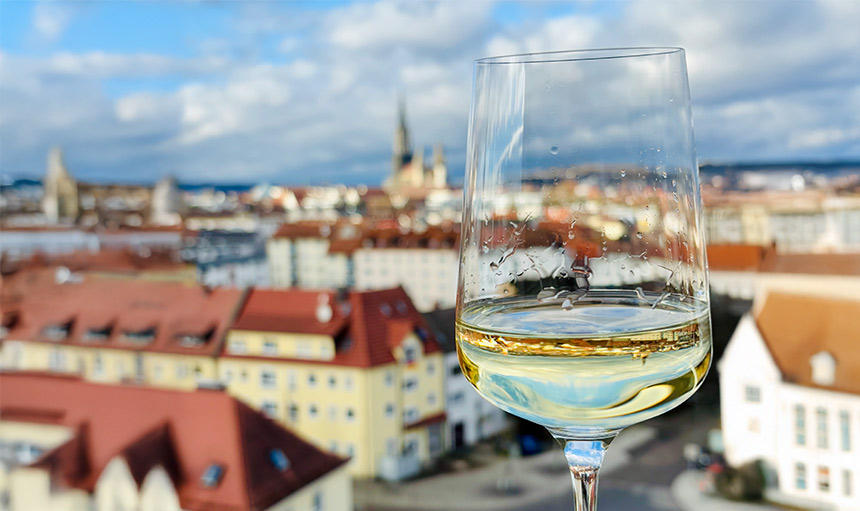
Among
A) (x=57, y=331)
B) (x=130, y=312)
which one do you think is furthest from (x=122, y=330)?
(x=57, y=331)

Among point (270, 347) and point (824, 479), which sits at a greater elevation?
point (270, 347)

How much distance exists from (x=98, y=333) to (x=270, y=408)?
1.52 feet

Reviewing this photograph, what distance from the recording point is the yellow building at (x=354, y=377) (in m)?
1.69

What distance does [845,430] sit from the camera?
4.98ft

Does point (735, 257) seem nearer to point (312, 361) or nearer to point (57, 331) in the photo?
point (312, 361)

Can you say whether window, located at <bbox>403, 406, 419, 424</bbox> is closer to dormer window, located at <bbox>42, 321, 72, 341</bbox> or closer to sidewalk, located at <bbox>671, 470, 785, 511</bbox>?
sidewalk, located at <bbox>671, 470, 785, 511</bbox>

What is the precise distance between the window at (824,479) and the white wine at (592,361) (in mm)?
1333

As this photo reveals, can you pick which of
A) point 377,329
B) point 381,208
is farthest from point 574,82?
point 381,208

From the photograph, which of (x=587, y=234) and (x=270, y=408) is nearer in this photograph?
(x=587, y=234)

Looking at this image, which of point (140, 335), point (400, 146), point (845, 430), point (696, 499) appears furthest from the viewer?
point (400, 146)

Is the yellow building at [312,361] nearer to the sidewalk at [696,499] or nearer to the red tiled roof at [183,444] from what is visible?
the red tiled roof at [183,444]

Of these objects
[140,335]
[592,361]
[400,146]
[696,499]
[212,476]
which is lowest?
[696,499]

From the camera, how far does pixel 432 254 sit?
1791 millimetres

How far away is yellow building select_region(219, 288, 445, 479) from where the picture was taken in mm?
1690
